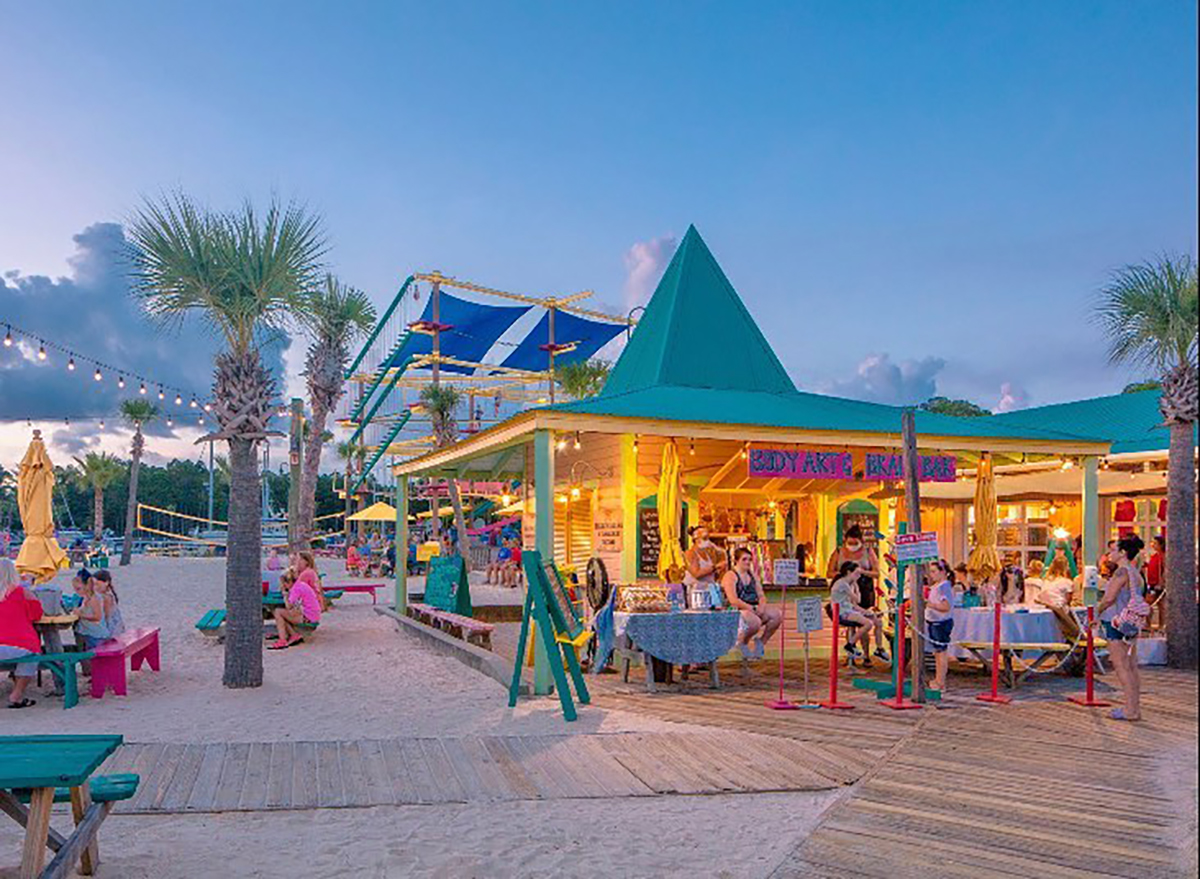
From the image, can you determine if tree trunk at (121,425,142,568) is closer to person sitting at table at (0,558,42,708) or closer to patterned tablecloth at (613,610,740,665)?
person sitting at table at (0,558,42,708)

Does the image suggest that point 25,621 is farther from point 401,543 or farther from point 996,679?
point 996,679

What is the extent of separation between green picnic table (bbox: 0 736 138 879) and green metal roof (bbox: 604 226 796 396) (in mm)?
9902

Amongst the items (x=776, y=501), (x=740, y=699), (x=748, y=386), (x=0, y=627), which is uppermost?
(x=748, y=386)

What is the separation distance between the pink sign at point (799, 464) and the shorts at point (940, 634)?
2.38m

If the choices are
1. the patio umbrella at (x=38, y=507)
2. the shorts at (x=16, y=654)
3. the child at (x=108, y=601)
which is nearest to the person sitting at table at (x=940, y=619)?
the child at (x=108, y=601)

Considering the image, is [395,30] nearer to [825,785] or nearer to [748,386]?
[748,386]

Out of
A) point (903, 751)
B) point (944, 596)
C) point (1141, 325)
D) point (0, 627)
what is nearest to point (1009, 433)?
point (1141, 325)

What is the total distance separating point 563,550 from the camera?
630 inches

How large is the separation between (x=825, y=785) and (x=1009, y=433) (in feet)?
23.5

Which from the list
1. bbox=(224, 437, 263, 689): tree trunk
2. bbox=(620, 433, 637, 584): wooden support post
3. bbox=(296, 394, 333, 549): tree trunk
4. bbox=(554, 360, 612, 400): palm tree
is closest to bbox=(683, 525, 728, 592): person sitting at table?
bbox=(620, 433, 637, 584): wooden support post

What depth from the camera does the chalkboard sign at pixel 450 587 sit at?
15188mm

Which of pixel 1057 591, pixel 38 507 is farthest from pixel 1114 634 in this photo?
pixel 38 507

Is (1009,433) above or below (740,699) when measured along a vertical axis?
above

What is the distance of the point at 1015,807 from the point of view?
18.0ft
